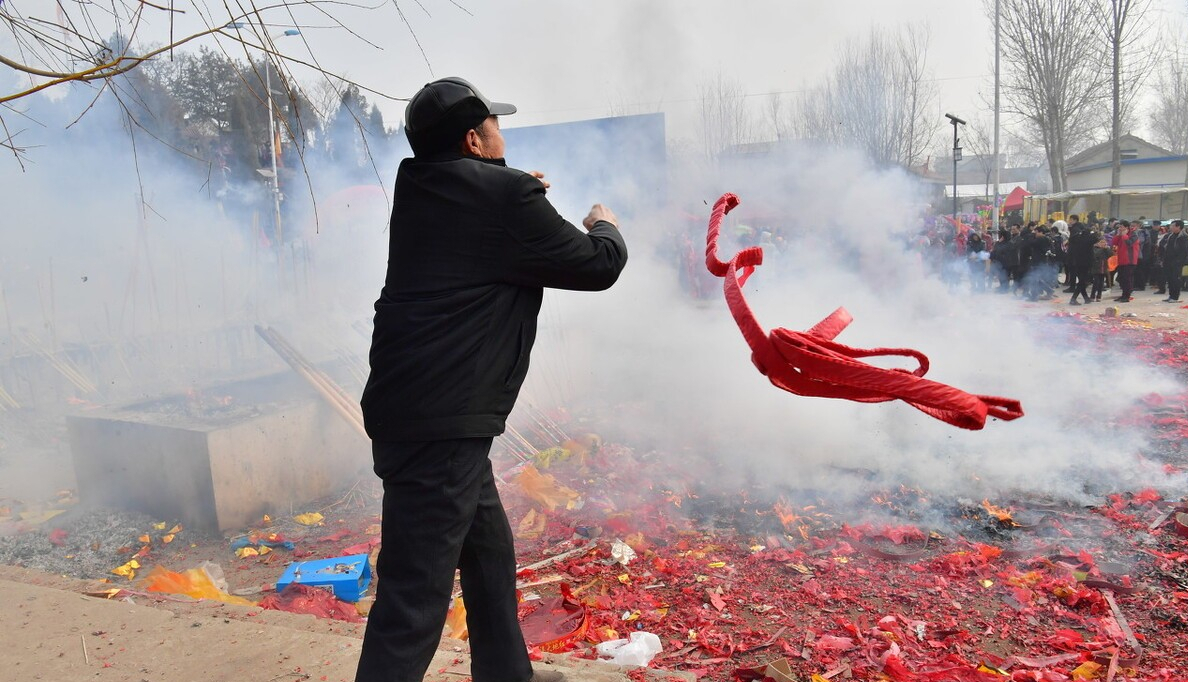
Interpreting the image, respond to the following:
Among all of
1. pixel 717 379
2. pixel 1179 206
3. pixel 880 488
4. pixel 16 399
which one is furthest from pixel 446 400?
pixel 1179 206

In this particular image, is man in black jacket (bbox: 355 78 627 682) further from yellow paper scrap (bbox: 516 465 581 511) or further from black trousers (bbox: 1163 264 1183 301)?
black trousers (bbox: 1163 264 1183 301)

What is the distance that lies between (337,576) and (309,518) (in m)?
1.67

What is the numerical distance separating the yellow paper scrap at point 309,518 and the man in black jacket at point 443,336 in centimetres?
413

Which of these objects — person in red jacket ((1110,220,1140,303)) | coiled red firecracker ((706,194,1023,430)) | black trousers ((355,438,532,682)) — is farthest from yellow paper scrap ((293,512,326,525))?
person in red jacket ((1110,220,1140,303))

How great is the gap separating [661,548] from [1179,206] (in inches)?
1116

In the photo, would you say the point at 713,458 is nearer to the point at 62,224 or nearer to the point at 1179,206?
the point at 62,224

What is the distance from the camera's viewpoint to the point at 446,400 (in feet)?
6.08

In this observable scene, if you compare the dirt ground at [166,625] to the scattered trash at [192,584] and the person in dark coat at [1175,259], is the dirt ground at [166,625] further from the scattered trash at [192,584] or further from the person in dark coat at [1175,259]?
the person in dark coat at [1175,259]

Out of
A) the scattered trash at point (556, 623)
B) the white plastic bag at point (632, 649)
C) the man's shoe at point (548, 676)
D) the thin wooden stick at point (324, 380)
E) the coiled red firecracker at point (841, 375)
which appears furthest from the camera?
the thin wooden stick at point (324, 380)

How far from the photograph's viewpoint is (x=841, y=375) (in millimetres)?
1608

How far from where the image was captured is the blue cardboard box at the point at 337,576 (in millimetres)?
4180

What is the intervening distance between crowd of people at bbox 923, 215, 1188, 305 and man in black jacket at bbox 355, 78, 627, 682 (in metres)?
14.9

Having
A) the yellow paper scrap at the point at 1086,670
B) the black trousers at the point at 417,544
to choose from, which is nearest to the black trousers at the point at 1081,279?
the yellow paper scrap at the point at 1086,670

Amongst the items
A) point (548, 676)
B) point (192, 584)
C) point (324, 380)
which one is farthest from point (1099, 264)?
point (192, 584)
